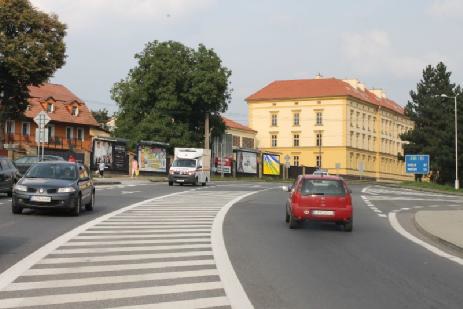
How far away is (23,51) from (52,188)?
30.1 metres

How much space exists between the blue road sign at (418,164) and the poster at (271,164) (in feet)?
65.9

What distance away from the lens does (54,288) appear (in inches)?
328

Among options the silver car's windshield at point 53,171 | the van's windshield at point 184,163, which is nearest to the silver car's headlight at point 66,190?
the silver car's windshield at point 53,171

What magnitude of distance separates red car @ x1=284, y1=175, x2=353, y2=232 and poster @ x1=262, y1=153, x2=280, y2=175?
67364 mm

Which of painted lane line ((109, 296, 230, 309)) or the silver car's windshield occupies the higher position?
the silver car's windshield

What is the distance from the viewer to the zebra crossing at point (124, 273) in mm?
7629

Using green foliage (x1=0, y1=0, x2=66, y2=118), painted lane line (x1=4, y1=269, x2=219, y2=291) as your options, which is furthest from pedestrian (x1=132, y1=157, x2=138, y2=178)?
painted lane line (x1=4, y1=269, x2=219, y2=291)

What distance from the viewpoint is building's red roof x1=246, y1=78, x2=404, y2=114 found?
377 ft

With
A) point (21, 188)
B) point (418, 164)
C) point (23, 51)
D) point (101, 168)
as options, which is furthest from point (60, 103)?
point (21, 188)

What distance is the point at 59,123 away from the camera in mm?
81438

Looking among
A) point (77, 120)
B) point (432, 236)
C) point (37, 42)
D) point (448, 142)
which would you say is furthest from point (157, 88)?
point (432, 236)

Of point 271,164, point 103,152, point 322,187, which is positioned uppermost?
point 103,152

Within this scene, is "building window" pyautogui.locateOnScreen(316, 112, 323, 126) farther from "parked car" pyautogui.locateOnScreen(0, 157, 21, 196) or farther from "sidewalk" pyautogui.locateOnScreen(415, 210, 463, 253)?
"sidewalk" pyautogui.locateOnScreen(415, 210, 463, 253)

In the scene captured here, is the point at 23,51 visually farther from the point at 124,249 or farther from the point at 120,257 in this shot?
the point at 120,257
